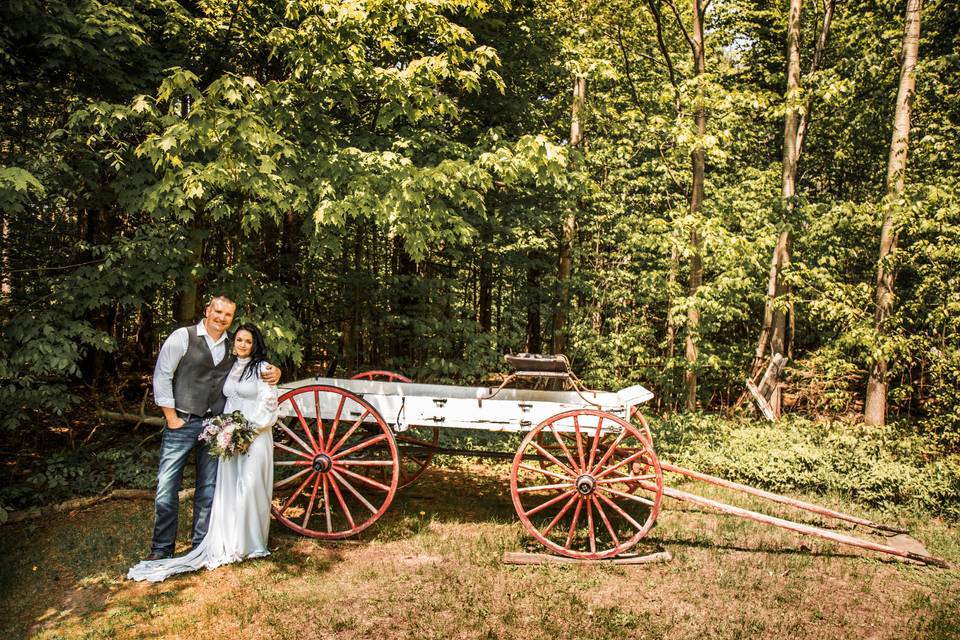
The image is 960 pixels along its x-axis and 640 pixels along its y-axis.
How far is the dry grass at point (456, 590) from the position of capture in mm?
3850

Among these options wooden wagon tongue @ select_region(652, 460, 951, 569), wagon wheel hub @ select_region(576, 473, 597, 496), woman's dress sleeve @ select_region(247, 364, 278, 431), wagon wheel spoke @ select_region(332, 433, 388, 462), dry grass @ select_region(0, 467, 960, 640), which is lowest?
dry grass @ select_region(0, 467, 960, 640)

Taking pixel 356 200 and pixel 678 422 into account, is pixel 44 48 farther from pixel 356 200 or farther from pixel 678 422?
pixel 678 422

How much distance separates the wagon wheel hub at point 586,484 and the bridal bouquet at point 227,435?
2.59 metres

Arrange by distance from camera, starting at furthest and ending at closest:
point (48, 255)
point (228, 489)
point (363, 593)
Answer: point (48, 255)
point (228, 489)
point (363, 593)

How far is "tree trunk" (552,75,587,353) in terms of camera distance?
11.3m

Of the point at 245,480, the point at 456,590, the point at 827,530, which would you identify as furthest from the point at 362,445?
Result: the point at 827,530

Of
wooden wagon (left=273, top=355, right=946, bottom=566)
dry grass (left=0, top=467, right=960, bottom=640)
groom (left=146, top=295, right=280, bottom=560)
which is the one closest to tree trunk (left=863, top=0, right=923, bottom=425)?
dry grass (left=0, top=467, right=960, bottom=640)

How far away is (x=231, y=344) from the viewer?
4.85 m

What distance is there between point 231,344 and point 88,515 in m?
2.37

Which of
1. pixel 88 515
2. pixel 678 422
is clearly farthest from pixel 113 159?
pixel 678 422

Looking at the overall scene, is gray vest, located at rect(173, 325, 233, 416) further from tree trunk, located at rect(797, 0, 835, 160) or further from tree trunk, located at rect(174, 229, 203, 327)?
tree trunk, located at rect(797, 0, 835, 160)

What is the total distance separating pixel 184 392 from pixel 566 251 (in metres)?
8.45

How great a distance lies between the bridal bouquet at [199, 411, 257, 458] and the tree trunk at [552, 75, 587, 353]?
7.56m

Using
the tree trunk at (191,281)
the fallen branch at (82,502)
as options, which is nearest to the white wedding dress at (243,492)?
the fallen branch at (82,502)
